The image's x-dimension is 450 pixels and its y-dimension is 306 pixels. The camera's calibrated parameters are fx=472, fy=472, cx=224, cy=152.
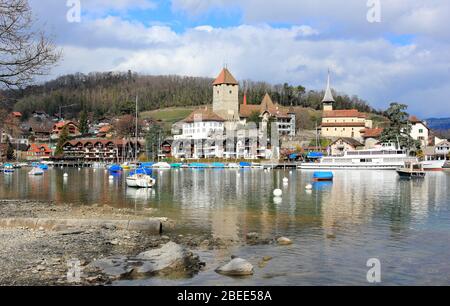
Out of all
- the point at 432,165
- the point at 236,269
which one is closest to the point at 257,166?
the point at 432,165

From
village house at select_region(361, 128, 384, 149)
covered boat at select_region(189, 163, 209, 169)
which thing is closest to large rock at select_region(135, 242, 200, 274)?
covered boat at select_region(189, 163, 209, 169)

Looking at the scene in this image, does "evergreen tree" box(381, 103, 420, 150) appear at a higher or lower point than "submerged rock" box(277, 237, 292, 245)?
higher

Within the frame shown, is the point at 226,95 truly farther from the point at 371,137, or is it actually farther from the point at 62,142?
the point at 62,142

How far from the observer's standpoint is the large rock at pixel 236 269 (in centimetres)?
1686

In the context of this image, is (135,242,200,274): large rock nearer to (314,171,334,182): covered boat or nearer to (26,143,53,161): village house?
(314,171,334,182): covered boat

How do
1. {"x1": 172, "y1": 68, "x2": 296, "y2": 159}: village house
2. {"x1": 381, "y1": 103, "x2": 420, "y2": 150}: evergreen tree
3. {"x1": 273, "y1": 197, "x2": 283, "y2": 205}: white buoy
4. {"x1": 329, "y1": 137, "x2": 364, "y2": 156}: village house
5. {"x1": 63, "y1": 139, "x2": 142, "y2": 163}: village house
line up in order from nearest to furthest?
{"x1": 273, "y1": 197, "x2": 283, "y2": 205}: white buoy, {"x1": 381, "y1": 103, "x2": 420, "y2": 150}: evergreen tree, {"x1": 329, "y1": 137, "x2": 364, "y2": 156}: village house, {"x1": 172, "y1": 68, "x2": 296, "y2": 159}: village house, {"x1": 63, "y1": 139, "x2": 142, "y2": 163}: village house

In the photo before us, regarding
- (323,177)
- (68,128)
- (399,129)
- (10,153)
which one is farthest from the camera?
(68,128)

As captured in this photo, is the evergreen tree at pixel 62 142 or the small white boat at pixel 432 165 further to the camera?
the evergreen tree at pixel 62 142

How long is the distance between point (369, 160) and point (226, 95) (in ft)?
232

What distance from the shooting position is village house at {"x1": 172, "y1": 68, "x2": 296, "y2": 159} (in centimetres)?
14188

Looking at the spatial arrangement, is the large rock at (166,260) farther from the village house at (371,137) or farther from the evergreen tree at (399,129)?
the village house at (371,137)

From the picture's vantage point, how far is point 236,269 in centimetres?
1691

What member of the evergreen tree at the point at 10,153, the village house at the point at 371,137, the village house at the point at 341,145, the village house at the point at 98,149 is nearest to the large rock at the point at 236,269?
the village house at the point at 341,145

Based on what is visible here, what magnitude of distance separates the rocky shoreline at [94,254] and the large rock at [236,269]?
4cm
